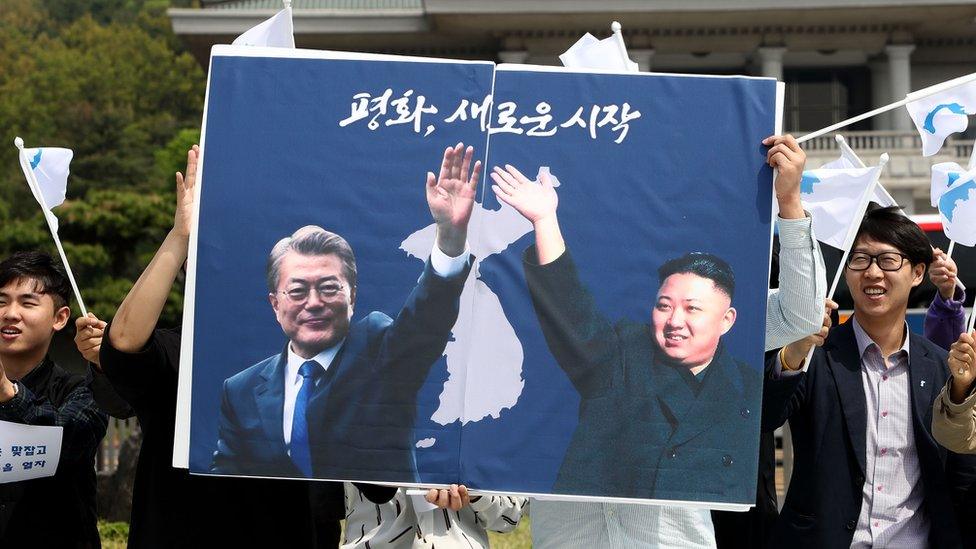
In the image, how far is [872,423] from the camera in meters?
3.51

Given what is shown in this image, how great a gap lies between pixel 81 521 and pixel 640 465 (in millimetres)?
1699

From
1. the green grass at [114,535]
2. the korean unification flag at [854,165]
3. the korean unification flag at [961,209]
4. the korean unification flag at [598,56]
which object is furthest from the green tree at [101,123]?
the korean unification flag at [961,209]

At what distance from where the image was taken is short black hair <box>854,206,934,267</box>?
11.9 feet

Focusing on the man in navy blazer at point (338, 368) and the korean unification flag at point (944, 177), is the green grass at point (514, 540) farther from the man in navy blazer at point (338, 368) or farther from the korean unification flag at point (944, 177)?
the man in navy blazer at point (338, 368)

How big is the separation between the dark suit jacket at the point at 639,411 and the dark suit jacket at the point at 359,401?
29 centimetres

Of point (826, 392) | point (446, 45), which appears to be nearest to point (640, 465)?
point (826, 392)

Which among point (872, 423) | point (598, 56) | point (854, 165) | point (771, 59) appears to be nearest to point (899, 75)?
point (771, 59)

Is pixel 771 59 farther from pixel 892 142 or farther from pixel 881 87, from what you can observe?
pixel 892 142

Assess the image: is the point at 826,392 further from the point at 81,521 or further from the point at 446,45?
the point at 446,45

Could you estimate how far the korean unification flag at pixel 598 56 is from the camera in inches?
150

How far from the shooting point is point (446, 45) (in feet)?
76.2

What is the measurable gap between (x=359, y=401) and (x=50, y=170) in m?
1.50

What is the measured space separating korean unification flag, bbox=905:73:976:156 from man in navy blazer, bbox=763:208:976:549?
450mm

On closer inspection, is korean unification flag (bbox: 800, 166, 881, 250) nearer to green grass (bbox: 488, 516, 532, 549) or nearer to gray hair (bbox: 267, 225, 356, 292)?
gray hair (bbox: 267, 225, 356, 292)
